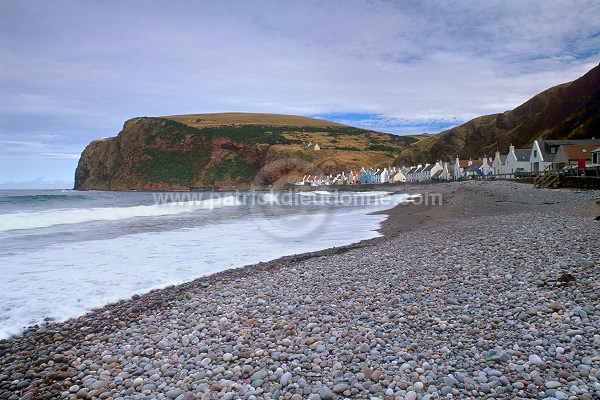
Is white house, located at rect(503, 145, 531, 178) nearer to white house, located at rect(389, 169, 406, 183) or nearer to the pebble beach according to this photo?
white house, located at rect(389, 169, 406, 183)

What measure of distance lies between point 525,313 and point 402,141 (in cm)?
17322

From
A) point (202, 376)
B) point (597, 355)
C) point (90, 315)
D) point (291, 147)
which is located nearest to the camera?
point (597, 355)

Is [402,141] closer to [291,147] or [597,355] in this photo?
[291,147]

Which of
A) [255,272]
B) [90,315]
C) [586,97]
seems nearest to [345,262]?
[255,272]

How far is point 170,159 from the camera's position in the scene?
13025 centimetres

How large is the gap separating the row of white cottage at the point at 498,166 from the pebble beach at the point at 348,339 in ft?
102

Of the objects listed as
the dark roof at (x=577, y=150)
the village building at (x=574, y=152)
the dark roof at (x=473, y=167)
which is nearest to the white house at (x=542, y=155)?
the village building at (x=574, y=152)

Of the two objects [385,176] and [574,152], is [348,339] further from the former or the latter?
[385,176]

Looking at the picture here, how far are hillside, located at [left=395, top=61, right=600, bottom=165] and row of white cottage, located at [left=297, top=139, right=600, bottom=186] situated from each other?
905cm

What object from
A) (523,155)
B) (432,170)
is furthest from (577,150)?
(432,170)

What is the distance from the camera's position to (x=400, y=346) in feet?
13.8

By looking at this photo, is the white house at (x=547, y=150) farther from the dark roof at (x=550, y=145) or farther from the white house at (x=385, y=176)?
the white house at (x=385, y=176)

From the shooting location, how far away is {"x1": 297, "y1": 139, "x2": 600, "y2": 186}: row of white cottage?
46.3 meters

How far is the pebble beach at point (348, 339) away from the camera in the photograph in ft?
11.5
